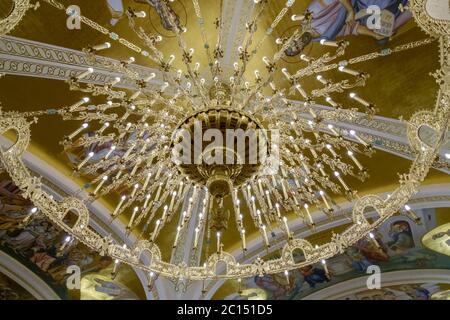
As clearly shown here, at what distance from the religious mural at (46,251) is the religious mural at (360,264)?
302cm

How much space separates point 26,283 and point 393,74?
8.44 meters

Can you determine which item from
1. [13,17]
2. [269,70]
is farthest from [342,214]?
[13,17]

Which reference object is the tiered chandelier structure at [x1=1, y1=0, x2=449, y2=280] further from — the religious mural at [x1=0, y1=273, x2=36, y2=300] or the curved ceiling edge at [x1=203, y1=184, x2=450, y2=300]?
the religious mural at [x1=0, y1=273, x2=36, y2=300]

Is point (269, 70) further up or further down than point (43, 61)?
further down

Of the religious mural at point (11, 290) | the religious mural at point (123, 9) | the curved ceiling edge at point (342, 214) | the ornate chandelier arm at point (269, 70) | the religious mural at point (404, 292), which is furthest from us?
the religious mural at point (404, 292)

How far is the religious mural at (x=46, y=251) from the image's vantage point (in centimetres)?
898

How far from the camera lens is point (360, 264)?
10742mm

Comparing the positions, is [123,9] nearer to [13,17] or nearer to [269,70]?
[13,17]

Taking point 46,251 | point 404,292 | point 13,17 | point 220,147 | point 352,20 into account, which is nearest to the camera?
point 13,17

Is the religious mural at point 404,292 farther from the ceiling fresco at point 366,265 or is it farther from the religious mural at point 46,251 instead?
the religious mural at point 46,251

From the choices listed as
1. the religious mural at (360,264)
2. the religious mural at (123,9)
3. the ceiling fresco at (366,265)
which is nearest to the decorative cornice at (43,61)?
the religious mural at (123,9)

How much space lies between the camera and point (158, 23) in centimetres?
697

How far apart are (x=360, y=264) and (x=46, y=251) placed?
22.2ft

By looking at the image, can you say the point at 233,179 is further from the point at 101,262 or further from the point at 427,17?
the point at 101,262
